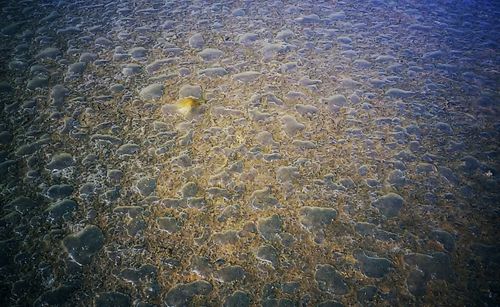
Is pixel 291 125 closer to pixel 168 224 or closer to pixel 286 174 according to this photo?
pixel 286 174

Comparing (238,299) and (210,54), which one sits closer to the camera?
(238,299)

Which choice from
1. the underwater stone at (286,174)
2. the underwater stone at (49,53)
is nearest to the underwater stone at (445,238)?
the underwater stone at (286,174)

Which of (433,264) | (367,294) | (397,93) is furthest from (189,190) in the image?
(397,93)

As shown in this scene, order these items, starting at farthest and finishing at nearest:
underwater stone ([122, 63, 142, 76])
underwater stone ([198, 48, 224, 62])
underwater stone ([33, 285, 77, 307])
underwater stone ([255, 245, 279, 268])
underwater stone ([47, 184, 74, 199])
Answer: underwater stone ([198, 48, 224, 62])
underwater stone ([122, 63, 142, 76])
underwater stone ([47, 184, 74, 199])
underwater stone ([255, 245, 279, 268])
underwater stone ([33, 285, 77, 307])

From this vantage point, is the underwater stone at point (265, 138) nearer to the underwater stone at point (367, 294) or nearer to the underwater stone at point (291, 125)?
the underwater stone at point (291, 125)

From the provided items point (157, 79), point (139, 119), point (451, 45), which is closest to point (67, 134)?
point (139, 119)

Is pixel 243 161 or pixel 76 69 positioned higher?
pixel 76 69

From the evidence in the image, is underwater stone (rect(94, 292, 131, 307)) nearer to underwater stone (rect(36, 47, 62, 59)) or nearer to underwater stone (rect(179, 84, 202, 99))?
underwater stone (rect(179, 84, 202, 99))

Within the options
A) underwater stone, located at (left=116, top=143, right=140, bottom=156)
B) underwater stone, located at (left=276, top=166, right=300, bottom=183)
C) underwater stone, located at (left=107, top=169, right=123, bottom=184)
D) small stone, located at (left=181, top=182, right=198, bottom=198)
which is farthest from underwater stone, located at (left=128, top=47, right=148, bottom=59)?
underwater stone, located at (left=276, top=166, right=300, bottom=183)
